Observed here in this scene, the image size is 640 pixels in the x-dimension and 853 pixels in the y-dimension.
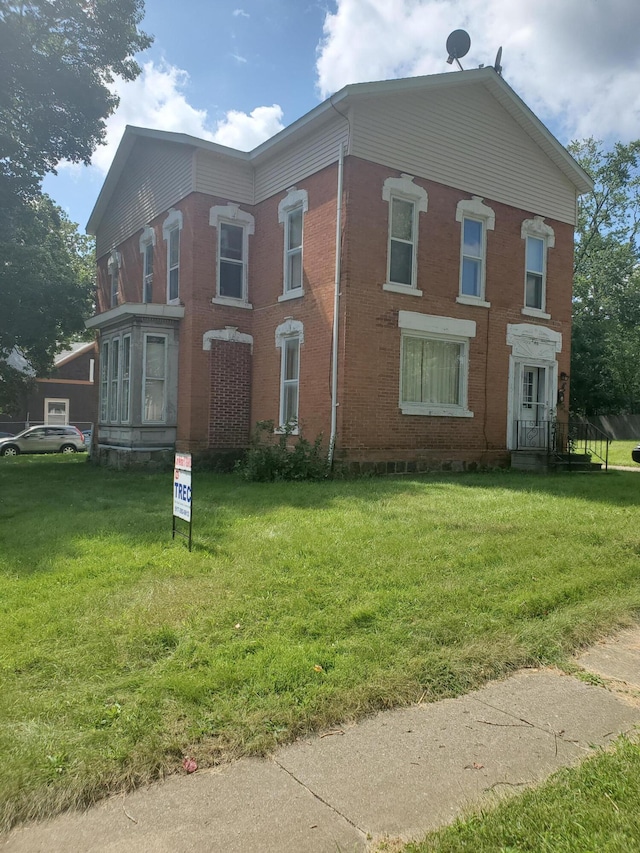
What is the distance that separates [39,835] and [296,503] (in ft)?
21.3

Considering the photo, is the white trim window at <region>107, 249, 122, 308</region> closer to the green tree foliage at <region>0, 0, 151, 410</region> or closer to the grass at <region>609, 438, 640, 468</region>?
the green tree foliage at <region>0, 0, 151, 410</region>

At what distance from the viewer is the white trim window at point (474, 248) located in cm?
1423

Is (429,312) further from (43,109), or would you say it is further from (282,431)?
(43,109)

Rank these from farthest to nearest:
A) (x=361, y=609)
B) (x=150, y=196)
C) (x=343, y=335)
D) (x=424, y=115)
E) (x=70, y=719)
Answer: (x=150, y=196), (x=424, y=115), (x=343, y=335), (x=361, y=609), (x=70, y=719)

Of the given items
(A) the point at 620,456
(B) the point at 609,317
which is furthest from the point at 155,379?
(B) the point at 609,317

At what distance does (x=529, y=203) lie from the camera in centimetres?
1536

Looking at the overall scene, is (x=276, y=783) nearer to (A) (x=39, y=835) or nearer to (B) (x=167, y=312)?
(A) (x=39, y=835)

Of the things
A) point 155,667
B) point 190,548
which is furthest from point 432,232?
point 155,667

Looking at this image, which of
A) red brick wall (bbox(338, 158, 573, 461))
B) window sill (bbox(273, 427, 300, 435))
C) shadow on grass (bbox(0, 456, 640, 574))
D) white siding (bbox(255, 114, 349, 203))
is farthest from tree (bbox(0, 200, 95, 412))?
red brick wall (bbox(338, 158, 573, 461))

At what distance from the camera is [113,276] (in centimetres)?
1998

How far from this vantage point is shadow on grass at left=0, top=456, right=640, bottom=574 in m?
6.84

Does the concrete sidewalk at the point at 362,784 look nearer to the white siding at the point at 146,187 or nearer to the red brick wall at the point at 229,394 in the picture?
the red brick wall at the point at 229,394

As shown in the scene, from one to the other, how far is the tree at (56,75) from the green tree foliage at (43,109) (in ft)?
0.09

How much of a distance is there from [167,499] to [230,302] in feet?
21.6
